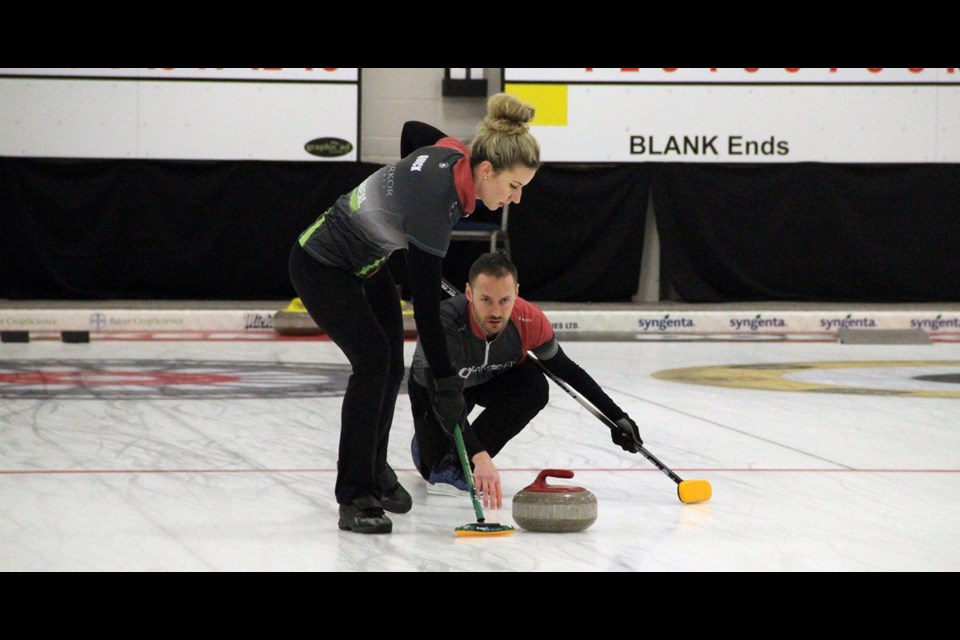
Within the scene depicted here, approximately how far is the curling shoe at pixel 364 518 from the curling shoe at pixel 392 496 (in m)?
0.21

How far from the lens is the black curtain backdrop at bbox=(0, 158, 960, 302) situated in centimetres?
988

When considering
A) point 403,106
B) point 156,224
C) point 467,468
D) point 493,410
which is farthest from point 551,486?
point 403,106

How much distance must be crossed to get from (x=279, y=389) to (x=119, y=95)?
5328mm

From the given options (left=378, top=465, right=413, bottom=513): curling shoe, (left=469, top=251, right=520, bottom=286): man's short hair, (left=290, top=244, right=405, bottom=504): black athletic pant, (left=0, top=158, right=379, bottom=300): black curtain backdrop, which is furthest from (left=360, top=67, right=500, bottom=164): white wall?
(left=290, top=244, right=405, bottom=504): black athletic pant

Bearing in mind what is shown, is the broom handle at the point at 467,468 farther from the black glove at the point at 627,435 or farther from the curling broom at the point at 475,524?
the black glove at the point at 627,435

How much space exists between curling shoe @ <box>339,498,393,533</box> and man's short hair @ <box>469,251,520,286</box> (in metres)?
0.75

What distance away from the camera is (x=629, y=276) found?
34.1ft

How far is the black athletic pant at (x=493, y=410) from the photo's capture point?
11.2 feet

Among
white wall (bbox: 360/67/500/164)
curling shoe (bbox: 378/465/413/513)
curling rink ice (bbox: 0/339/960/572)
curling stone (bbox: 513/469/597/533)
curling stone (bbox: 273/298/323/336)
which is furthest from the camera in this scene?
white wall (bbox: 360/67/500/164)

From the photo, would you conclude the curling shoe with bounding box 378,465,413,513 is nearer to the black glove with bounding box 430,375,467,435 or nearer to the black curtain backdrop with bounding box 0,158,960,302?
the black glove with bounding box 430,375,467,435

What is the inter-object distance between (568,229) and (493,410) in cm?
683

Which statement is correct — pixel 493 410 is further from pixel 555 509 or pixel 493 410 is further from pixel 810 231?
pixel 810 231

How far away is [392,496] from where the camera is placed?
3.05m

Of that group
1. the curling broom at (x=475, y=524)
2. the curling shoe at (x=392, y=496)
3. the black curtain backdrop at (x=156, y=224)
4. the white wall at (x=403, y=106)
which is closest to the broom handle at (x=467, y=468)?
the curling broom at (x=475, y=524)
